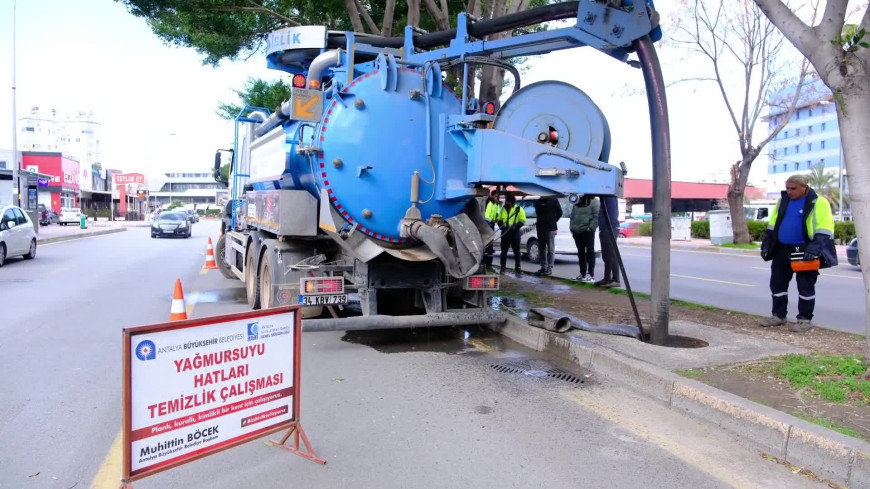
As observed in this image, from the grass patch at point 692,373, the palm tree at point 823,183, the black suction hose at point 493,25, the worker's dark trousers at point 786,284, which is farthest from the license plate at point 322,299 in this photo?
the palm tree at point 823,183

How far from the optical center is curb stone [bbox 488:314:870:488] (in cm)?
363

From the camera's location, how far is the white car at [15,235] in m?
15.4

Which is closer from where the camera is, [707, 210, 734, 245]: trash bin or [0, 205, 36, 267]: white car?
[0, 205, 36, 267]: white car

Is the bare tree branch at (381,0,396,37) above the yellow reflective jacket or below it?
above

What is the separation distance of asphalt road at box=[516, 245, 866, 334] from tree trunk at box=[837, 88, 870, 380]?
2660mm

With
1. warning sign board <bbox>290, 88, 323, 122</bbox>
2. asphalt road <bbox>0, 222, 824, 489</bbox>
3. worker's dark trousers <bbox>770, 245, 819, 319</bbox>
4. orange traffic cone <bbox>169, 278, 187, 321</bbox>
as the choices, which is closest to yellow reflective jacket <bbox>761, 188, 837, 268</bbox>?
worker's dark trousers <bbox>770, 245, 819, 319</bbox>

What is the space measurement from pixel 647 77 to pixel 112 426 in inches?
232

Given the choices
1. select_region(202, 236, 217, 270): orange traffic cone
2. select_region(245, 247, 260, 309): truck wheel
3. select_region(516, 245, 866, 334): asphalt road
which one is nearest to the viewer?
select_region(245, 247, 260, 309): truck wheel

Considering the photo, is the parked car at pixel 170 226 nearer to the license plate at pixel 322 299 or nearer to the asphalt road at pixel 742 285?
the asphalt road at pixel 742 285

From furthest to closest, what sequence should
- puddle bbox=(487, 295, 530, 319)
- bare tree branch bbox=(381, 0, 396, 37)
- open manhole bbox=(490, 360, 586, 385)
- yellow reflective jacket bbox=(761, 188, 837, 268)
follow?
1. bare tree branch bbox=(381, 0, 396, 37)
2. puddle bbox=(487, 295, 530, 319)
3. yellow reflective jacket bbox=(761, 188, 837, 268)
4. open manhole bbox=(490, 360, 586, 385)

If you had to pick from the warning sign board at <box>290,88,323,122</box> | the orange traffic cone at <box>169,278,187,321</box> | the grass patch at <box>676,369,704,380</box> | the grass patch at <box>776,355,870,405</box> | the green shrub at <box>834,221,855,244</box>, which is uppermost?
the warning sign board at <box>290,88,323,122</box>

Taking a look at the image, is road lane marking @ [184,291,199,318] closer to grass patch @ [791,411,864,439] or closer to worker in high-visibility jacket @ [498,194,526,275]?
worker in high-visibility jacket @ [498,194,526,275]

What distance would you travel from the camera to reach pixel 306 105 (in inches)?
256

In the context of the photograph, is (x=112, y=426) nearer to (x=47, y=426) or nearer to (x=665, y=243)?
(x=47, y=426)
